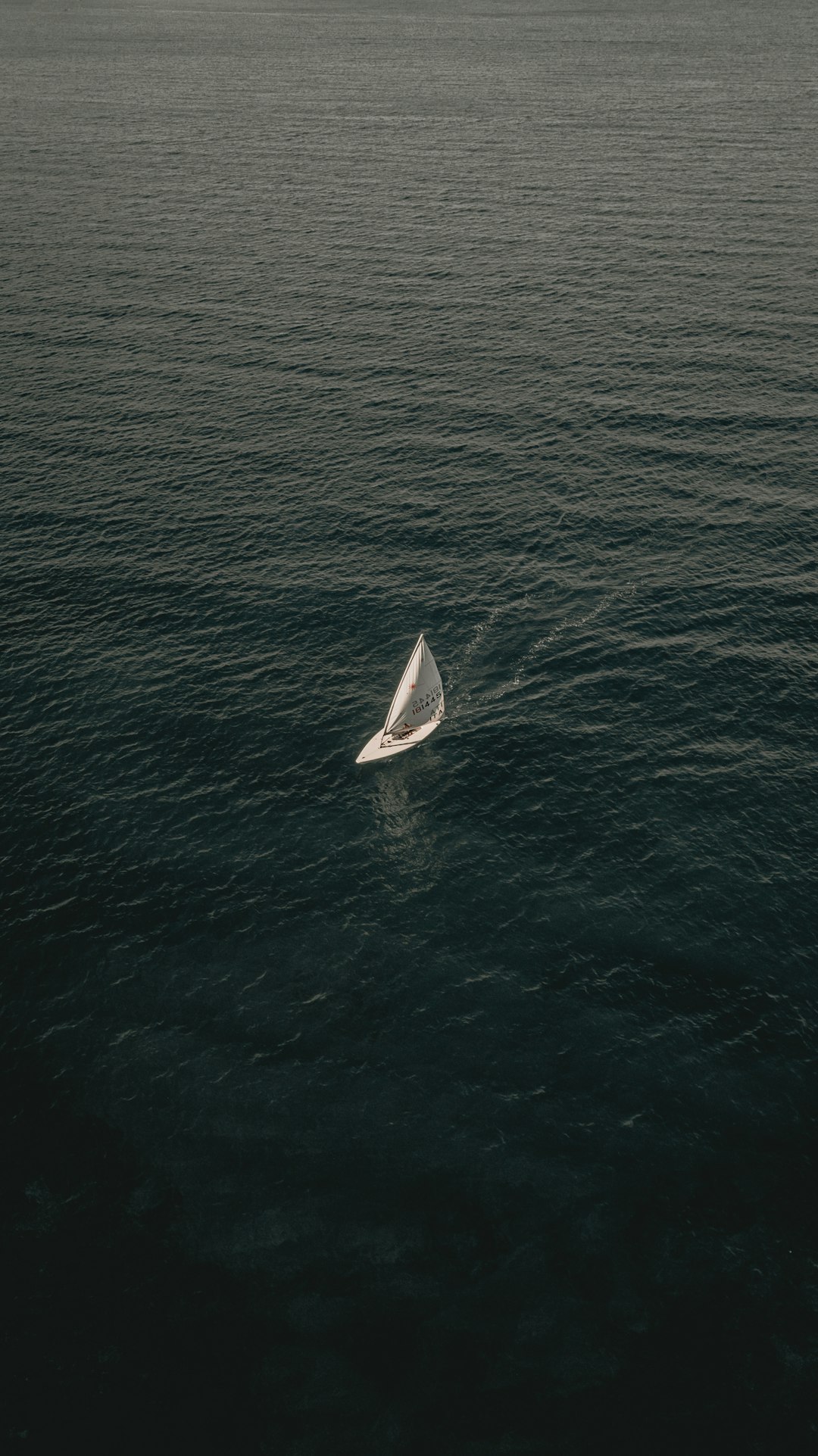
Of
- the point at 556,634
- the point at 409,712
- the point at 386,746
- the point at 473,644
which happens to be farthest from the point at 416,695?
the point at 556,634

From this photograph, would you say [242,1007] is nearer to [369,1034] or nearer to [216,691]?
[369,1034]

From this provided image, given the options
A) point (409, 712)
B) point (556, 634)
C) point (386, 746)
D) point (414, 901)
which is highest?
point (409, 712)

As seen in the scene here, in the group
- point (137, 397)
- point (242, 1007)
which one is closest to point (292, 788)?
point (242, 1007)

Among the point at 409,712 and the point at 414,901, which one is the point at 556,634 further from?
the point at 414,901

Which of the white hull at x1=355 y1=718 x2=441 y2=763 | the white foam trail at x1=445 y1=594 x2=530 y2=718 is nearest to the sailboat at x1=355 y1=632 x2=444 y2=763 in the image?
the white hull at x1=355 y1=718 x2=441 y2=763

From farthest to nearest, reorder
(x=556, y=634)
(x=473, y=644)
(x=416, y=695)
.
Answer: (x=556, y=634), (x=473, y=644), (x=416, y=695)

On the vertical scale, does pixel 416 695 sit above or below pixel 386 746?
above

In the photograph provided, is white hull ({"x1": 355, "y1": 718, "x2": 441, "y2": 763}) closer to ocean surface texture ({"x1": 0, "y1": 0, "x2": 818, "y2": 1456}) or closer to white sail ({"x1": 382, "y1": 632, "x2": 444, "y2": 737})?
white sail ({"x1": 382, "y1": 632, "x2": 444, "y2": 737})

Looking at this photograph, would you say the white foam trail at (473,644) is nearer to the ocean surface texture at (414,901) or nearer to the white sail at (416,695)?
the ocean surface texture at (414,901)
